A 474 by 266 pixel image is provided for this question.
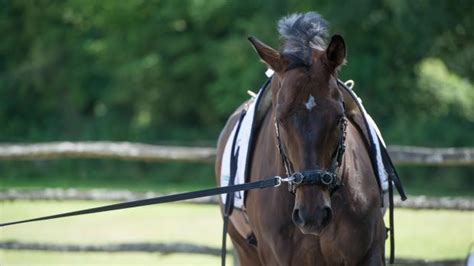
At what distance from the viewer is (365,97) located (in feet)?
95.6

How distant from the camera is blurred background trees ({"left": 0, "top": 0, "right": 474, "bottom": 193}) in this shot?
27781 mm

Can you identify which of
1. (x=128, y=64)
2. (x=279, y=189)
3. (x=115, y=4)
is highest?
(x=115, y=4)

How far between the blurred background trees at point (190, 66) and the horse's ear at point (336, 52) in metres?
18.1

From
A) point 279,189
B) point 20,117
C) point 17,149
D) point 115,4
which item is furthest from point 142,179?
point 279,189

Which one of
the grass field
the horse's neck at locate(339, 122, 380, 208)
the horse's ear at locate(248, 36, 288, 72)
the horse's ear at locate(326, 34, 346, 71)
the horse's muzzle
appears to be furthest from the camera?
the grass field

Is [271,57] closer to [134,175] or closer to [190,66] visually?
[134,175]

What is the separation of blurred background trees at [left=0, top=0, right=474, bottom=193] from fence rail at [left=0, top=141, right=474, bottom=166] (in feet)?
45.0

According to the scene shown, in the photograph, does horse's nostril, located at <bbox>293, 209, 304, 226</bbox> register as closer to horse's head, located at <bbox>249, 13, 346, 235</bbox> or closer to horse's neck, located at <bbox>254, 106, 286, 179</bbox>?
horse's head, located at <bbox>249, 13, 346, 235</bbox>

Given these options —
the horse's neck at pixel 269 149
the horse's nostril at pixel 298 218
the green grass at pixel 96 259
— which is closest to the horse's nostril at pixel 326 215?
the horse's nostril at pixel 298 218

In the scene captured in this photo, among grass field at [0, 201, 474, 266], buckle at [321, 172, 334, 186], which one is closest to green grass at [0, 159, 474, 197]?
grass field at [0, 201, 474, 266]

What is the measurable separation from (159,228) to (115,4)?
21.7 meters

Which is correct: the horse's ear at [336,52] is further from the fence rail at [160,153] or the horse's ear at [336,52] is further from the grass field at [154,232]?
the grass field at [154,232]

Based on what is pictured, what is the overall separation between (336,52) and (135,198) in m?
4.89

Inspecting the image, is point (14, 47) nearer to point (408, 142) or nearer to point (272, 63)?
point (408, 142)
